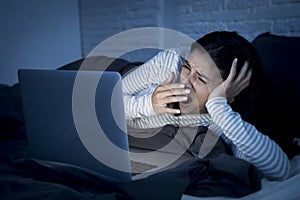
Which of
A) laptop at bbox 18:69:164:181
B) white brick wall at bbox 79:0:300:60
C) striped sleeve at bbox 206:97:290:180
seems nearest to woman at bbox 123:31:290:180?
striped sleeve at bbox 206:97:290:180

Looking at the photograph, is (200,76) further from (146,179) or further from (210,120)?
(146,179)

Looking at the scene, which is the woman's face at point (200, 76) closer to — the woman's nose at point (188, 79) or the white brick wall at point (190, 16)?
Result: the woman's nose at point (188, 79)

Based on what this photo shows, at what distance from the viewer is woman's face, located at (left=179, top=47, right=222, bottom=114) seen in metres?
1.04

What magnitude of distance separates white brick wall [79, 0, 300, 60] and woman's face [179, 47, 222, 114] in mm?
574

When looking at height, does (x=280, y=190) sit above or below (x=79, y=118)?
below

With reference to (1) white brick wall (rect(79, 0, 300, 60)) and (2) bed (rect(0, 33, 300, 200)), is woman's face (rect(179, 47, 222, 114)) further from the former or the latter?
(1) white brick wall (rect(79, 0, 300, 60))

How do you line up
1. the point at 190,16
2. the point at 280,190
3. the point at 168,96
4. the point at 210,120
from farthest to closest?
the point at 190,16
the point at 210,120
the point at 168,96
the point at 280,190

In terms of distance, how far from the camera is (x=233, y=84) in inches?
41.9

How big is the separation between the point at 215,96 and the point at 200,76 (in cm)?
8

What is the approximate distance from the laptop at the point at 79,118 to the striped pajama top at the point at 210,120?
13.8 inches

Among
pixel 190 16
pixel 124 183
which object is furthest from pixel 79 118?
pixel 190 16

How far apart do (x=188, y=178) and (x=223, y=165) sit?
115 mm

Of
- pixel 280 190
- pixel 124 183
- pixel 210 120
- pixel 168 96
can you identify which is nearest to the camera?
pixel 124 183

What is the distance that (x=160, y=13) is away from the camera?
78.4 inches
